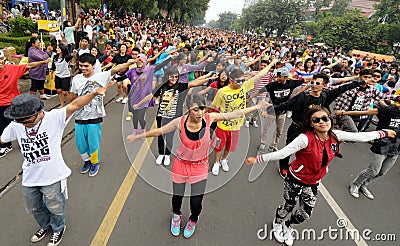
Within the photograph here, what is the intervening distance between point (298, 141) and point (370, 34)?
38.4m

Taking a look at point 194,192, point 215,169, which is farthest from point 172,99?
point 194,192

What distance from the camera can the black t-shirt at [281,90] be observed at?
4.33 meters

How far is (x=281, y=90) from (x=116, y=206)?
3.14 meters

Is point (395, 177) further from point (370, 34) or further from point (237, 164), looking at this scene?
point (370, 34)

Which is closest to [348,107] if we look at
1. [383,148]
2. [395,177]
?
[395,177]

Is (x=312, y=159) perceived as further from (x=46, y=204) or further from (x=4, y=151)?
(x=4, y=151)

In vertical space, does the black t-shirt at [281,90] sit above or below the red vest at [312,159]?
above

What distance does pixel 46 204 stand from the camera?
242 cm

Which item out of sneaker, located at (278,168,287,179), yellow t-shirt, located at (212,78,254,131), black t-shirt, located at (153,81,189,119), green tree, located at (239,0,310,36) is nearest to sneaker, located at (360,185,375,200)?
sneaker, located at (278,168,287,179)

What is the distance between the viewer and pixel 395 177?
15.5 feet

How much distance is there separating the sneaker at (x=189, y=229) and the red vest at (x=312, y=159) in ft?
4.09

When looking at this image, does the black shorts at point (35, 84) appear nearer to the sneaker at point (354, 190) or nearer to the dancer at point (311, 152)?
the dancer at point (311, 152)

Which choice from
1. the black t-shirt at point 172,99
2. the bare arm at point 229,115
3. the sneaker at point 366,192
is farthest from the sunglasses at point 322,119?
the sneaker at point 366,192

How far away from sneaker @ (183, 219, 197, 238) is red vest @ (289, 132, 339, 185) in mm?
1246
